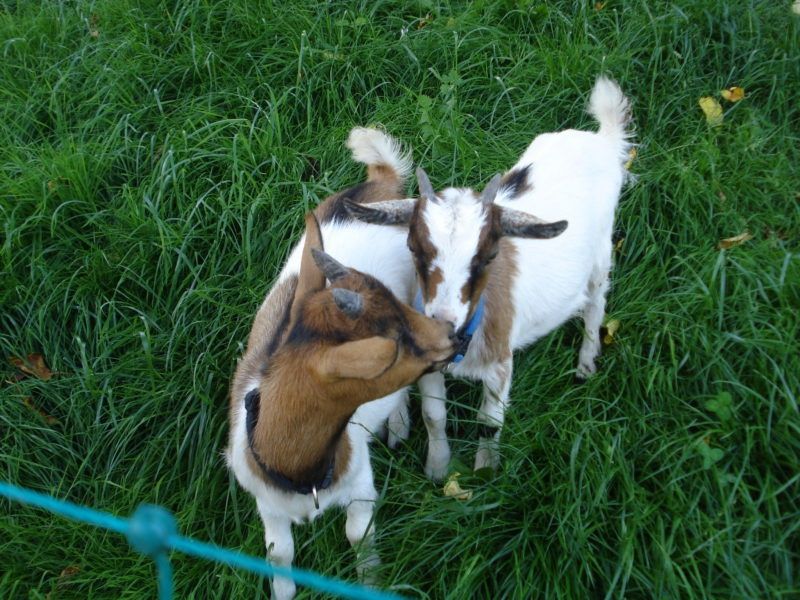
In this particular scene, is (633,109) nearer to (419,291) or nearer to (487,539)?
(419,291)

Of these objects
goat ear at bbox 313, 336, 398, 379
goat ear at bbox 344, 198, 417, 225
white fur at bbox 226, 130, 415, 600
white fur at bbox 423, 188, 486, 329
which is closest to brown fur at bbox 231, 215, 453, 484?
goat ear at bbox 313, 336, 398, 379

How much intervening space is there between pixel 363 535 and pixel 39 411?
4.73ft

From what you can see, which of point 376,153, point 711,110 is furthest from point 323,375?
point 711,110

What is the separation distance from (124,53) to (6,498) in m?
2.38

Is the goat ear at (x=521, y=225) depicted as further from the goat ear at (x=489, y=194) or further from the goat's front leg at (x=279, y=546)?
the goat's front leg at (x=279, y=546)

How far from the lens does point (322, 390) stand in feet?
6.57

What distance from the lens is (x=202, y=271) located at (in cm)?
340

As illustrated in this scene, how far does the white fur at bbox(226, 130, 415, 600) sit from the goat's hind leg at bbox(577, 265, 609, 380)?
78cm

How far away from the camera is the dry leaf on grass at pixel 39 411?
3.02 metres

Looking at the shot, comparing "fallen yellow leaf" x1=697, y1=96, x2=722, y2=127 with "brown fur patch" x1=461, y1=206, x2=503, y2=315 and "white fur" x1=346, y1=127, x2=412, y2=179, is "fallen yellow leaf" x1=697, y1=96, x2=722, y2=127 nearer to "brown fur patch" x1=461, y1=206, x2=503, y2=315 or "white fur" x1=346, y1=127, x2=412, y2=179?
"white fur" x1=346, y1=127, x2=412, y2=179

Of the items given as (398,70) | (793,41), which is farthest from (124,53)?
(793,41)

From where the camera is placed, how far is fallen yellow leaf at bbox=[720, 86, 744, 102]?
12.3 feet

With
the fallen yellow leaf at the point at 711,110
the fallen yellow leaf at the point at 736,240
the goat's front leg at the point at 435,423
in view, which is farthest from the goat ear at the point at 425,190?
the fallen yellow leaf at the point at 711,110

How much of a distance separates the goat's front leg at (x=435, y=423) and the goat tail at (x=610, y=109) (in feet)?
4.52
